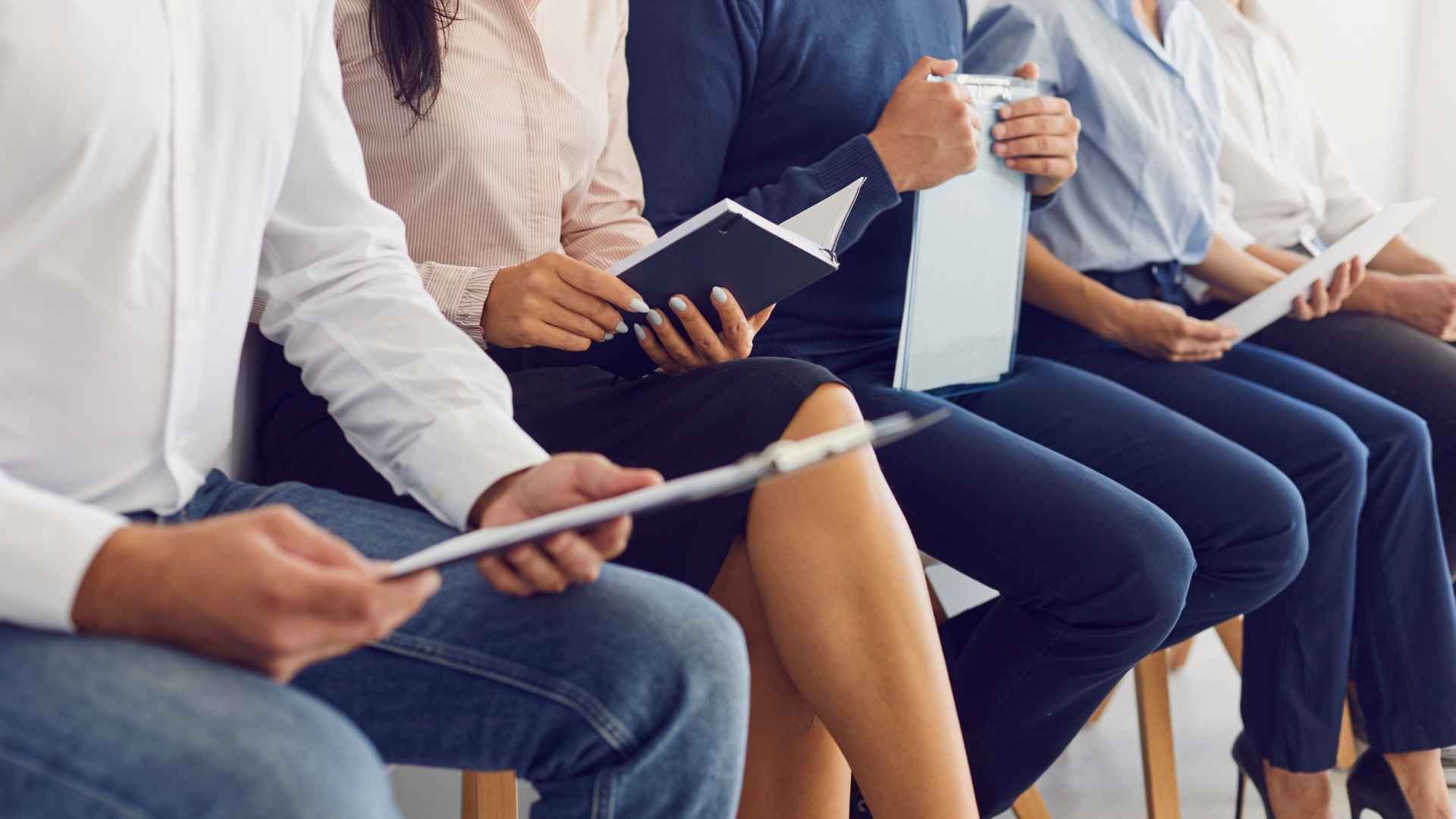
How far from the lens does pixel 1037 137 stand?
134 centimetres

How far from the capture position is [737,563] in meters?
0.94

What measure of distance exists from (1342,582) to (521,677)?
1086mm

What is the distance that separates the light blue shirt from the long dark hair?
83cm

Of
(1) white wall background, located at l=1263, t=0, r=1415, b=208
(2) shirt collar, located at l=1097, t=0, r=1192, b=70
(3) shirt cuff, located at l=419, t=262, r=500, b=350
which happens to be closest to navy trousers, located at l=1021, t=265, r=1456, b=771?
(2) shirt collar, located at l=1097, t=0, r=1192, b=70

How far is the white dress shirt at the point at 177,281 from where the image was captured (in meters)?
0.66

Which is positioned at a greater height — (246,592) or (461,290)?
(246,592)

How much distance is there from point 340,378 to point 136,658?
362mm

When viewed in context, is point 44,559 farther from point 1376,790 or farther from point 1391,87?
point 1391,87

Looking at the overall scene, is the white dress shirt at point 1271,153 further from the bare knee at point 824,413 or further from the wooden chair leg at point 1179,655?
the bare knee at point 824,413

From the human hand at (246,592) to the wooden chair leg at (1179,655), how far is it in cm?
185

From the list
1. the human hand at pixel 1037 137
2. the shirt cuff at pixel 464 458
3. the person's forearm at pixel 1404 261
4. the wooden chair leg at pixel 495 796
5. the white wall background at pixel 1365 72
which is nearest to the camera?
the shirt cuff at pixel 464 458

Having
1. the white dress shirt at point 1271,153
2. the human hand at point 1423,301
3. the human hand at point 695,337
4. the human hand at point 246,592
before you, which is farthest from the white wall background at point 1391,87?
the human hand at point 246,592

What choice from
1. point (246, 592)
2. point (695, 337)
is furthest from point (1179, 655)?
point (246, 592)

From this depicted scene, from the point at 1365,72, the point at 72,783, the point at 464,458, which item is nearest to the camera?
the point at 72,783
